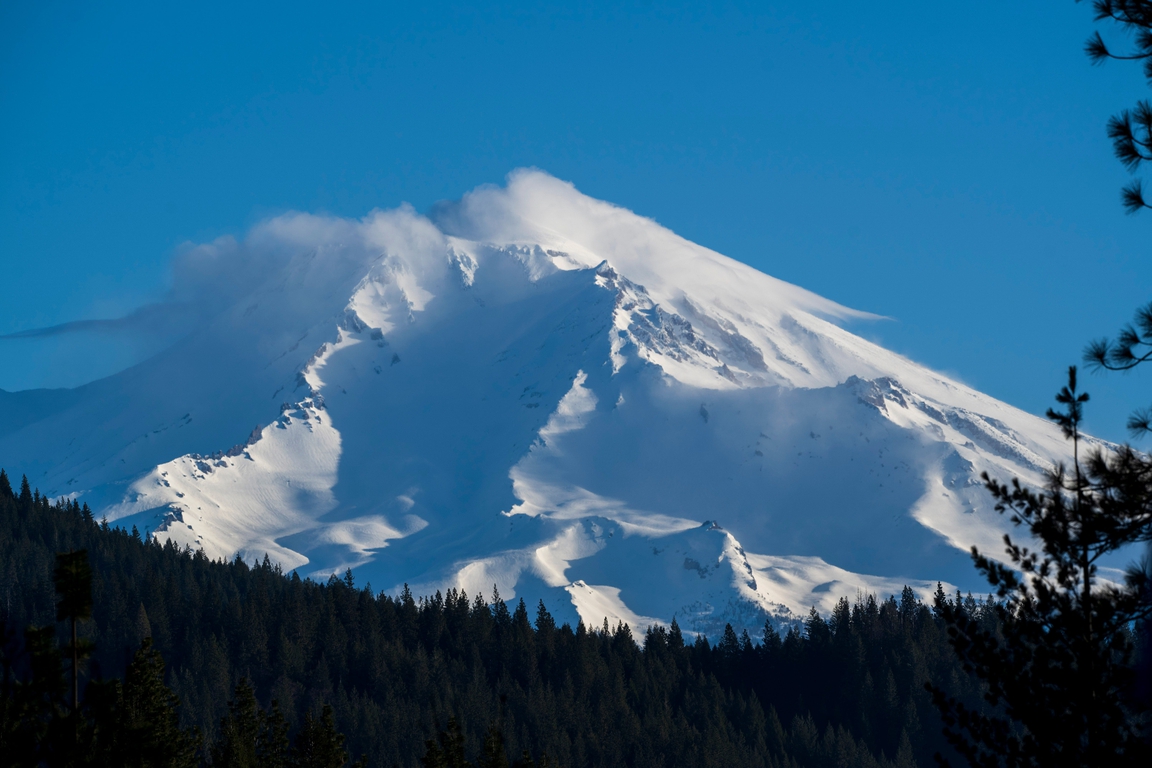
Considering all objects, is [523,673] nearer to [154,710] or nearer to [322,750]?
[322,750]

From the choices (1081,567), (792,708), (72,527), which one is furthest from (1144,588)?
(72,527)

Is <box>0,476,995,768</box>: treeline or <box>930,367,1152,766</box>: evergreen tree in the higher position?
<box>0,476,995,768</box>: treeline

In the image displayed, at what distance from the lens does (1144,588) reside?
1519 centimetres

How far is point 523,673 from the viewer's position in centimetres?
12794

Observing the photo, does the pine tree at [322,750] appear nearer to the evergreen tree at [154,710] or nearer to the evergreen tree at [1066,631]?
the evergreen tree at [154,710]

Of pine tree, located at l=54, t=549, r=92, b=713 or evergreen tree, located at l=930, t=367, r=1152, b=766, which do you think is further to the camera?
pine tree, located at l=54, t=549, r=92, b=713

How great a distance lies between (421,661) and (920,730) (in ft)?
155

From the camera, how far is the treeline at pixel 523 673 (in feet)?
349

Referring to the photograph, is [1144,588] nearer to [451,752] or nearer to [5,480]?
[451,752]

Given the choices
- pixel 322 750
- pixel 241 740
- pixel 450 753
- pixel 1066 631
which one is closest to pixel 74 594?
pixel 1066 631

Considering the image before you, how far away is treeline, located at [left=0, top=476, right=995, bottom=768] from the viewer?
10638cm

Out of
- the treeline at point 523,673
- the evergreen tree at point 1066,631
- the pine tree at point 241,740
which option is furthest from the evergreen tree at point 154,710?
the treeline at point 523,673

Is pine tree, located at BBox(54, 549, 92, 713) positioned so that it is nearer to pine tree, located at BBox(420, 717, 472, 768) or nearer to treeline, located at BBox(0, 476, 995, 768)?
pine tree, located at BBox(420, 717, 472, 768)

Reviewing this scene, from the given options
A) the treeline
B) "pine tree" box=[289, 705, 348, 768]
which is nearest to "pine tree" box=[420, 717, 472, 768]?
"pine tree" box=[289, 705, 348, 768]
